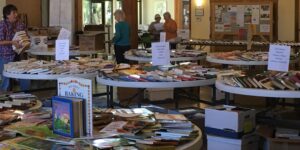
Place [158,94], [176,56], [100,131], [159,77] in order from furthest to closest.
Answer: [158,94] → [176,56] → [159,77] → [100,131]

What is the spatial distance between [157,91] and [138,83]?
322 cm

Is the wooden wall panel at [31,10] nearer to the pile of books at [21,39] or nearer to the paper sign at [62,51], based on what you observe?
the pile of books at [21,39]

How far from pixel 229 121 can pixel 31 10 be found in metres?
9.46

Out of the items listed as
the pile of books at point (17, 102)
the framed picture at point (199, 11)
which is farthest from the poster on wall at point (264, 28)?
the pile of books at point (17, 102)

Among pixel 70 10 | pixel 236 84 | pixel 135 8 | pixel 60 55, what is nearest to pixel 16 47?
pixel 60 55

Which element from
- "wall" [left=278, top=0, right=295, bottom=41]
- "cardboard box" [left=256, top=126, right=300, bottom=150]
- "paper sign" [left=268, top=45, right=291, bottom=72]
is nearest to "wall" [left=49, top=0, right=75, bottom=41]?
"wall" [left=278, top=0, right=295, bottom=41]

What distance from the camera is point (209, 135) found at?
15.2 feet

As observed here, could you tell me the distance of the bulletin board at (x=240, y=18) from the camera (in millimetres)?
14172

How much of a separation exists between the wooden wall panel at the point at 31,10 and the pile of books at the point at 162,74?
7.33 metres

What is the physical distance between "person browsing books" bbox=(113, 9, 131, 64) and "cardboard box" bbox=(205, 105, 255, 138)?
201 inches

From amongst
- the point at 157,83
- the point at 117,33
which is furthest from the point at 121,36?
the point at 157,83

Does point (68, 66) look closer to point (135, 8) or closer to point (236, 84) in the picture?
point (236, 84)

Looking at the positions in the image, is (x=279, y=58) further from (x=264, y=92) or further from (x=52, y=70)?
(x=52, y=70)

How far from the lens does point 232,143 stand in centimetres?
450
